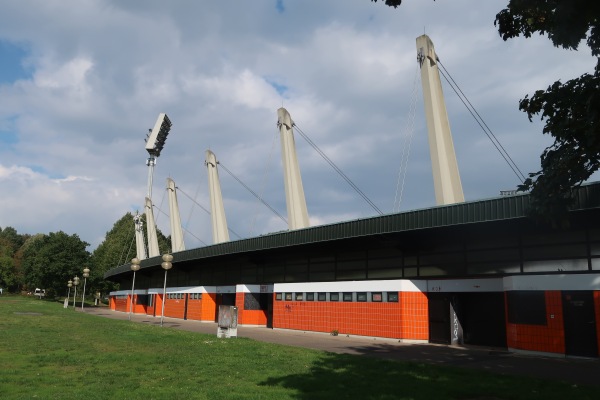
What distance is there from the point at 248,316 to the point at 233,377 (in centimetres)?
2300

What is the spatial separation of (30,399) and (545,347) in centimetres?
1607

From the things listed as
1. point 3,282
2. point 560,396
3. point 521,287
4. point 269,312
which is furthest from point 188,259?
point 3,282

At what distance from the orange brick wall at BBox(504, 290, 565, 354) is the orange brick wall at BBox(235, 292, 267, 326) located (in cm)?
1949

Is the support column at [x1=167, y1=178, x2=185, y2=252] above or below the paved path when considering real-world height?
above

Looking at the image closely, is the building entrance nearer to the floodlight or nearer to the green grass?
the green grass

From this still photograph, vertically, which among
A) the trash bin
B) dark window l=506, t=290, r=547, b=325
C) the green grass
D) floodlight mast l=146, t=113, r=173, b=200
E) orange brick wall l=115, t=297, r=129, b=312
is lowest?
orange brick wall l=115, t=297, r=129, b=312

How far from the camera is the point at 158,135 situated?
79.1 m

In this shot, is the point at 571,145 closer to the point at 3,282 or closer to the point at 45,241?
the point at 45,241

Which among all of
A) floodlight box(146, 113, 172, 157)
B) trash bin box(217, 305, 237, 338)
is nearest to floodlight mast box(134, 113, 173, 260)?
floodlight box(146, 113, 172, 157)

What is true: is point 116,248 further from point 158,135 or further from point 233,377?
point 233,377

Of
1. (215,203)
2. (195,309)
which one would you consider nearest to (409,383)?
(195,309)

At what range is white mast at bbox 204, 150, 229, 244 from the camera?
162 ft

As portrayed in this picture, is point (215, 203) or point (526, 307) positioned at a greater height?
point (215, 203)

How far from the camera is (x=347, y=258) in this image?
26422 millimetres
